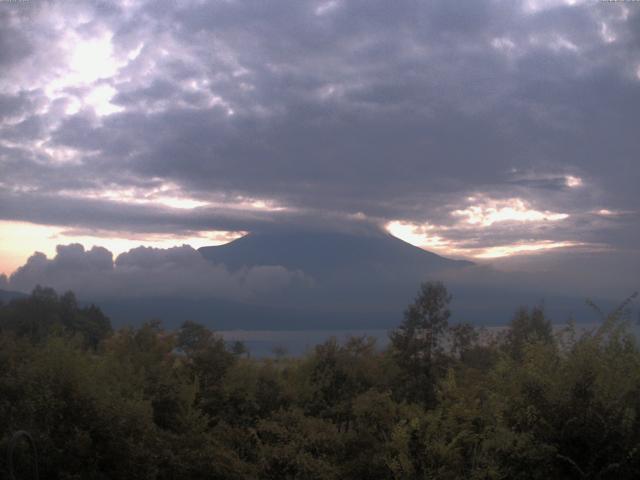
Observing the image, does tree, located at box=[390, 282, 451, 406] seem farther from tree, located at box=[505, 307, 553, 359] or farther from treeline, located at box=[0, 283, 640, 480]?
tree, located at box=[505, 307, 553, 359]

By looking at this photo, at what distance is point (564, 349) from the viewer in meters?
11.3

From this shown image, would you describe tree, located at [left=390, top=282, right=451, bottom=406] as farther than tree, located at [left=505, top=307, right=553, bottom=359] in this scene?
No

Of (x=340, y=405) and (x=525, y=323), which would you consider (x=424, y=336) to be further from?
(x=525, y=323)

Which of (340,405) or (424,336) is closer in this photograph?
(340,405)

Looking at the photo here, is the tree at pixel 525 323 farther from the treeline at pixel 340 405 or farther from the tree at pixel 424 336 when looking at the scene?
the tree at pixel 424 336

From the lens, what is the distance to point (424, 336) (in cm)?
2445

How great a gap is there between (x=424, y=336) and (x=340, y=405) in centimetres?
437

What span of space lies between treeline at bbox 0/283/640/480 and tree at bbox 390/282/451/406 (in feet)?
0.16

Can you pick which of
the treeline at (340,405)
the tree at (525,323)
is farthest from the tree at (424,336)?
the tree at (525,323)

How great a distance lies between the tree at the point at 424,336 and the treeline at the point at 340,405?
0.05m

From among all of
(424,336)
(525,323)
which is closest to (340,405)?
(424,336)

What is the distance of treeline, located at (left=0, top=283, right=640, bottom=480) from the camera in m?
10.0

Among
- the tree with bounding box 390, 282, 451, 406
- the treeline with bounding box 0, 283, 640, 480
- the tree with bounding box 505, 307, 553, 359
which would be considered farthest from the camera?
the tree with bounding box 505, 307, 553, 359

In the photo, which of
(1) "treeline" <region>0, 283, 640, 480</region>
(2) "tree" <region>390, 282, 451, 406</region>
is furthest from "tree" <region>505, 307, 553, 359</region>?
(2) "tree" <region>390, 282, 451, 406</region>
